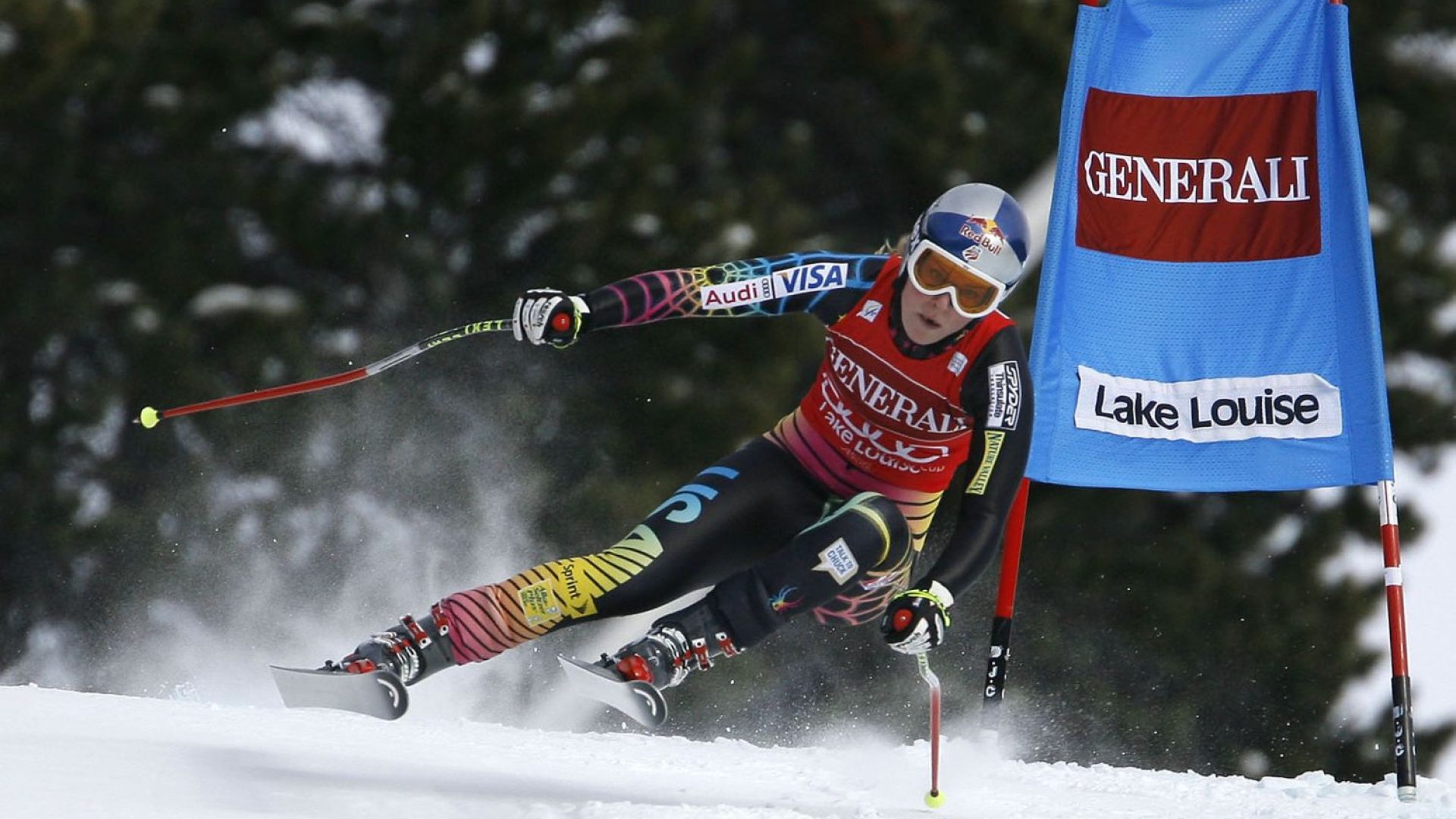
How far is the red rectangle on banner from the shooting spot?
5656 millimetres

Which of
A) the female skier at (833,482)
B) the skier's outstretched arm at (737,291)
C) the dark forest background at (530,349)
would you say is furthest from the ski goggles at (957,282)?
the dark forest background at (530,349)

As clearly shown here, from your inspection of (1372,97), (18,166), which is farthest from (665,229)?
(1372,97)

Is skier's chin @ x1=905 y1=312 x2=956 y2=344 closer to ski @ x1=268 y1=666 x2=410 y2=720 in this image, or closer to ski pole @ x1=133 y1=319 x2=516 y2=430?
ski pole @ x1=133 y1=319 x2=516 y2=430

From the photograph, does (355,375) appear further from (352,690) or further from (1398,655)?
(1398,655)

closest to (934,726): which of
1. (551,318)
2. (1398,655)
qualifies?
(551,318)

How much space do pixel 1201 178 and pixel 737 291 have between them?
5.48ft

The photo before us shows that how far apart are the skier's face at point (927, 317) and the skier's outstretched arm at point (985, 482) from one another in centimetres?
12

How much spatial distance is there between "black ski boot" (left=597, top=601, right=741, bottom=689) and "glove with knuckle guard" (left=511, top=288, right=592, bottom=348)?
0.77 m

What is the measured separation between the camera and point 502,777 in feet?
16.4

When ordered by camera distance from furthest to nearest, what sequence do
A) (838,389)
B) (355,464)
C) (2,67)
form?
(355,464) < (2,67) < (838,389)

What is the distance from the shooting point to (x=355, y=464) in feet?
34.4

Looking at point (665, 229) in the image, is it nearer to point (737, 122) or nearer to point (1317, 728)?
point (737, 122)

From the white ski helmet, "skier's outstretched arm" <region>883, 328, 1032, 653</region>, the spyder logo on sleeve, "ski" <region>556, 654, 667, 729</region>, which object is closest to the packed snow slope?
"ski" <region>556, 654, 667, 729</region>

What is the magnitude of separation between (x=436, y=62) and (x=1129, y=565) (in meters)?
5.17
